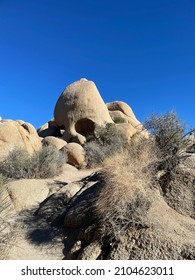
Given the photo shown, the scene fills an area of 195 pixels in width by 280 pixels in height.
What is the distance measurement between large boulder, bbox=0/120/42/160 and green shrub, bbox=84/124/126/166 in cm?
290

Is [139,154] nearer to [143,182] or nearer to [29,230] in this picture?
[143,182]

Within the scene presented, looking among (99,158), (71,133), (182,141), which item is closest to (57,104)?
(71,133)

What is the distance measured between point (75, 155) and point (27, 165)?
13.3ft

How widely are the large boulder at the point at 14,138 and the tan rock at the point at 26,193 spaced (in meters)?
3.18

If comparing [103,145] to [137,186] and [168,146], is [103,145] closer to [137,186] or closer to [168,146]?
[168,146]

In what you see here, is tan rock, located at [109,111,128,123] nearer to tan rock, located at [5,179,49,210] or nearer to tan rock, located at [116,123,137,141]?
tan rock, located at [116,123,137,141]

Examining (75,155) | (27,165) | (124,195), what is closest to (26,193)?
(27,165)

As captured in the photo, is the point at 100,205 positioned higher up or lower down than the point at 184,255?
higher up

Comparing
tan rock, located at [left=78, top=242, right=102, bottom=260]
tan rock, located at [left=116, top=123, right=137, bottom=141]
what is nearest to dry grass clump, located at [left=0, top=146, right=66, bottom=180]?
tan rock, located at [left=78, top=242, right=102, bottom=260]

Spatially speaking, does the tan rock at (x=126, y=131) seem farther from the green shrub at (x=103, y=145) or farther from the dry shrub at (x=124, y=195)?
the dry shrub at (x=124, y=195)

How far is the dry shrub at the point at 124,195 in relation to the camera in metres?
3.47

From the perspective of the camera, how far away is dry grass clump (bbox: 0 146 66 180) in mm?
8453

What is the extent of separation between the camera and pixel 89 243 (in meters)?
3.72
